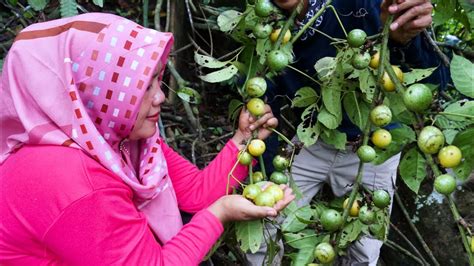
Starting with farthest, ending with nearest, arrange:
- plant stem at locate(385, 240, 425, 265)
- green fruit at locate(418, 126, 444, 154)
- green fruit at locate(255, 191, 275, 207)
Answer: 1. plant stem at locate(385, 240, 425, 265)
2. green fruit at locate(255, 191, 275, 207)
3. green fruit at locate(418, 126, 444, 154)

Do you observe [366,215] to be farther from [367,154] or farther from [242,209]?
[242,209]

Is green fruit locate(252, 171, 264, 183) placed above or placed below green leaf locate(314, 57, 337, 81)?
below

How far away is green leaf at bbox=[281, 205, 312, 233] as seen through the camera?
51.1 inches

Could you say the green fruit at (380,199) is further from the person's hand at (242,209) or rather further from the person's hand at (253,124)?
the person's hand at (253,124)

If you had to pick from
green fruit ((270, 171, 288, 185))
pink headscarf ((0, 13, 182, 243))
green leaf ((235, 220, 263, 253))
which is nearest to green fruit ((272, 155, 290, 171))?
green fruit ((270, 171, 288, 185))

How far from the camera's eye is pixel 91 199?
47.9 inches

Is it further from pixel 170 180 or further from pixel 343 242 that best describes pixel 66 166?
pixel 343 242

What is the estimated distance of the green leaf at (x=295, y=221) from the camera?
1.30 meters

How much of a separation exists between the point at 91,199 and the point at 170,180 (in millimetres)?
489

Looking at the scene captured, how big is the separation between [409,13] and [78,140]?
833 mm

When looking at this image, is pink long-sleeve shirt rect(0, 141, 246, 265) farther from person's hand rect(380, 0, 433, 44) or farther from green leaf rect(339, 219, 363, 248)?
person's hand rect(380, 0, 433, 44)

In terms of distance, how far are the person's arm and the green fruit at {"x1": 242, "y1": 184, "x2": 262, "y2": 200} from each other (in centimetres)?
23

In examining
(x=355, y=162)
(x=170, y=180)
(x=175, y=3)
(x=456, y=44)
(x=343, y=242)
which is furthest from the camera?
(x=175, y=3)

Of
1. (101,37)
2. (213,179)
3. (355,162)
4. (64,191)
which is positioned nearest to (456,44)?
(355,162)
